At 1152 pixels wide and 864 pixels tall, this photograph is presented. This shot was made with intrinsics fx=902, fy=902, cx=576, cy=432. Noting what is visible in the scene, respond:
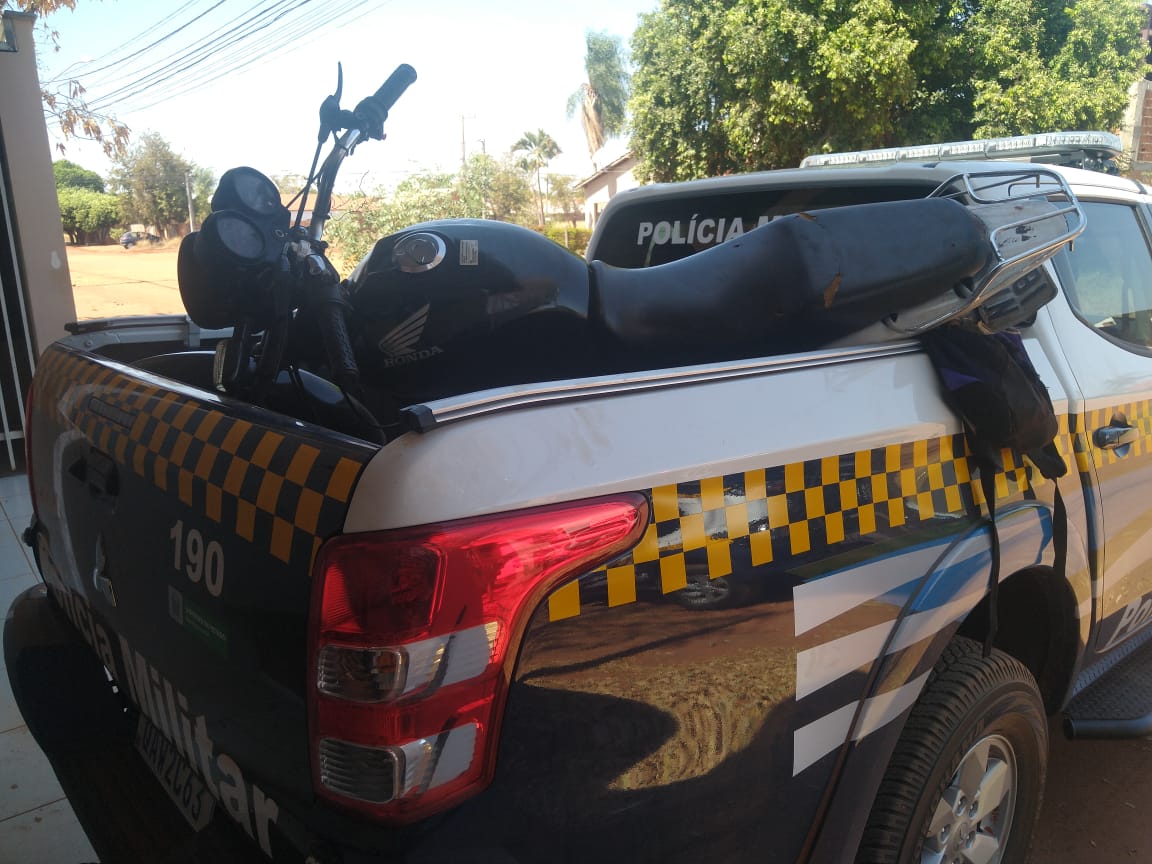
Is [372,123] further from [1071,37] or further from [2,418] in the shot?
[1071,37]

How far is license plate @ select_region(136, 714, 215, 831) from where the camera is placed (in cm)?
161

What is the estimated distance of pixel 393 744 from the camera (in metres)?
1.20

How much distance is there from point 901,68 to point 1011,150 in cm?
1335

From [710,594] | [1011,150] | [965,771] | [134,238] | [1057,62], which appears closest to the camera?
[710,594]

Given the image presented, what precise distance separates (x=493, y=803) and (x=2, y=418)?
6932mm

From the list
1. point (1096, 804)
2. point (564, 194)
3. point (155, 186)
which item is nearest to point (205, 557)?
point (1096, 804)

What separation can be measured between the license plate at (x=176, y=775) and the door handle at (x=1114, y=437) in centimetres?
223

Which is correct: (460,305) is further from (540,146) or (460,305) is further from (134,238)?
(540,146)

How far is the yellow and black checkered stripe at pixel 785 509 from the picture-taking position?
1.33 meters

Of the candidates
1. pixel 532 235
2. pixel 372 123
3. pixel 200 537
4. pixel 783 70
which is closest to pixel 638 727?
pixel 200 537

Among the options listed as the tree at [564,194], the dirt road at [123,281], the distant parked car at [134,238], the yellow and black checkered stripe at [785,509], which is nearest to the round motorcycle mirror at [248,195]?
the yellow and black checkered stripe at [785,509]

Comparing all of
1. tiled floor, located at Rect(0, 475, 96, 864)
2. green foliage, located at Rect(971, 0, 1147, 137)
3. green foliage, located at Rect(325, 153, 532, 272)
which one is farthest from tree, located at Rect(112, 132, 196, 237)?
tiled floor, located at Rect(0, 475, 96, 864)

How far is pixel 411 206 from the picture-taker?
60.5 feet

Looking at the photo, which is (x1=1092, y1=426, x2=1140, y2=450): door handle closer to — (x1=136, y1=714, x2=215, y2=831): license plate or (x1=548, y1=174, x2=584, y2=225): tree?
(x1=136, y1=714, x2=215, y2=831): license plate
